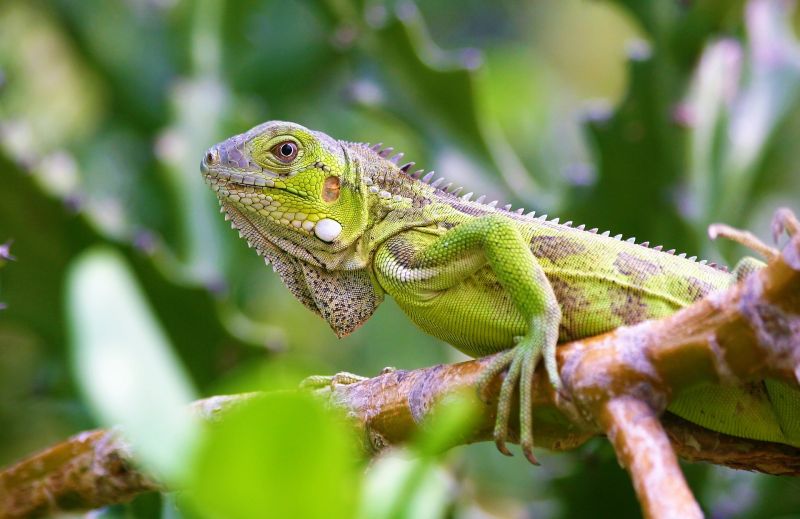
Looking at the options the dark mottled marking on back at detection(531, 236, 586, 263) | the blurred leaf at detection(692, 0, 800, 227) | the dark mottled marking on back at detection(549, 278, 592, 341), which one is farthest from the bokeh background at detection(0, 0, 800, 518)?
the dark mottled marking on back at detection(531, 236, 586, 263)

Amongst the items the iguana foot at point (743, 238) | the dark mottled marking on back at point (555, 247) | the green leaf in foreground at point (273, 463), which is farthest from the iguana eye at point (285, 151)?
the green leaf in foreground at point (273, 463)

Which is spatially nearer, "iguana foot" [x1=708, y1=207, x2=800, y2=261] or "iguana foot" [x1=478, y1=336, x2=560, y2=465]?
"iguana foot" [x1=708, y1=207, x2=800, y2=261]

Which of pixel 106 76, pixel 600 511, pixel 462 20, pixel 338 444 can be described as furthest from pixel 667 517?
pixel 462 20

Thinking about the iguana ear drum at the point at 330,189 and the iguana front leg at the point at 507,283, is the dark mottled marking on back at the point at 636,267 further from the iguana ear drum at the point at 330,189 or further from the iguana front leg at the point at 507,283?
the iguana ear drum at the point at 330,189

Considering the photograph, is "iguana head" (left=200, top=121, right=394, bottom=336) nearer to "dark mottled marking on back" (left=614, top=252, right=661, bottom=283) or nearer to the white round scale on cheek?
the white round scale on cheek

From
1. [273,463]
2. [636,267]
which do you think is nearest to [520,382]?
[636,267]

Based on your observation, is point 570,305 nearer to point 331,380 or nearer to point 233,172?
point 331,380

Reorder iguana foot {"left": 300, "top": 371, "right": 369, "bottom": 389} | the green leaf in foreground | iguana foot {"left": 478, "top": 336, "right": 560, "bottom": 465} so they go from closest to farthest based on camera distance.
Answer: the green leaf in foreground
iguana foot {"left": 478, "top": 336, "right": 560, "bottom": 465}
iguana foot {"left": 300, "top": 371, "right": 369, "bottom": 389}
